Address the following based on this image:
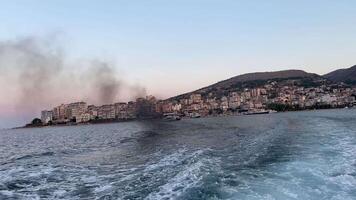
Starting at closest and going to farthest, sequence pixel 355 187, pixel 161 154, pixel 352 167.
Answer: pixel 355 187 → pixel 352 167 → pixel 161 154

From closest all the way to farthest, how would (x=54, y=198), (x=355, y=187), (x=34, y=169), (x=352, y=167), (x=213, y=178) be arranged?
(x=355, y=187) → (x=54, y=198) → (x=213, y=178) → (x=352, y=167) → (x=34, y=169)

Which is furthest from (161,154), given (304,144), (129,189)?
(129,189)

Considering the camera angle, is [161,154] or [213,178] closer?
[213,178]

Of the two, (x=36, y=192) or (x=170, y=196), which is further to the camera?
(x=36, y=192)

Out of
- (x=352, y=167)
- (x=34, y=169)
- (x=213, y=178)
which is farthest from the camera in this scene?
(x=34, y=169)

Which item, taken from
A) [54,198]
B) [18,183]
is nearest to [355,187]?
[54,198]

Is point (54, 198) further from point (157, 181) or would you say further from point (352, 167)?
point (352, 167)

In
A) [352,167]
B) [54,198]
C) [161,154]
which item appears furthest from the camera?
[161,154]

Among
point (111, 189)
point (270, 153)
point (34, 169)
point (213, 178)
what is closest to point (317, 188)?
point (213, 178)

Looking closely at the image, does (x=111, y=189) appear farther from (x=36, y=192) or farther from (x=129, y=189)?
(x=36, y=192)
